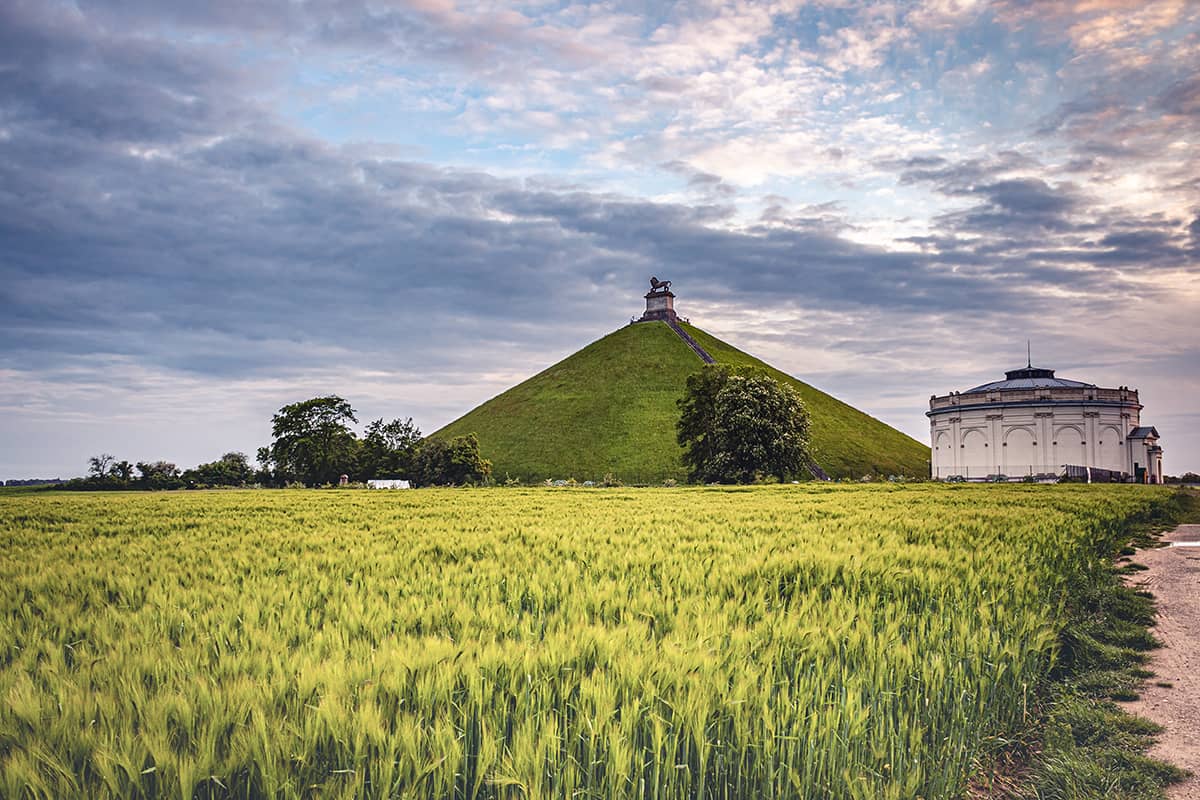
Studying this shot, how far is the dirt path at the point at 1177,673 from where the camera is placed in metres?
7.70

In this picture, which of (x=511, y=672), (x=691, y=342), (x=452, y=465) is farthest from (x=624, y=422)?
(x=511, y=672)

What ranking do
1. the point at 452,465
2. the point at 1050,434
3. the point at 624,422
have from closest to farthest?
the point at 452,465
the point at 1050,434
the point at 624,422

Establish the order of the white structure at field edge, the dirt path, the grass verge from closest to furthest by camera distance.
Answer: the grass verge, the dirt path, the white structure at field edge

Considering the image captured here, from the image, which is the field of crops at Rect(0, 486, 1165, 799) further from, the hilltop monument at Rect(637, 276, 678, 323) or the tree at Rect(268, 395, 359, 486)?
the hilltop monument at Rect(637, 276, 678, 323)

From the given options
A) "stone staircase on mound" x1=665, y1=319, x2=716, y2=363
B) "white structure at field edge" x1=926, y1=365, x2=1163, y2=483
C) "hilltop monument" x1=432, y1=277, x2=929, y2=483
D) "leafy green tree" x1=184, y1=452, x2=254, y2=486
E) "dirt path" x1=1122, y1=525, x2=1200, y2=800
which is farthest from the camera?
"stone staircase on mound" x1=665, y1=319, x2=716, y2=363

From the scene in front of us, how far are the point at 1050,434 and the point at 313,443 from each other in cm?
10313

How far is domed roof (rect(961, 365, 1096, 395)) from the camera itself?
117 m

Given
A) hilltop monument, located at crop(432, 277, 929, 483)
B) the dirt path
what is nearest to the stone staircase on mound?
hilltop monument, located at crop(432, 277, 929, 483)

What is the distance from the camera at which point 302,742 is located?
158 inches

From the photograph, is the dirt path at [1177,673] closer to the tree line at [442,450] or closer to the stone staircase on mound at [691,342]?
the tree line at [442,450]

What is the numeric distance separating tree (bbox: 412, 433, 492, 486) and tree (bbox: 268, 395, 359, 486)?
1413cm

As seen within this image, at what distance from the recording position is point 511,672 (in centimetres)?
507

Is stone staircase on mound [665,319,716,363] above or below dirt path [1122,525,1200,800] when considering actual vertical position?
above

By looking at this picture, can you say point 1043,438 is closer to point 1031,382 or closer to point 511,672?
point 1031,382
